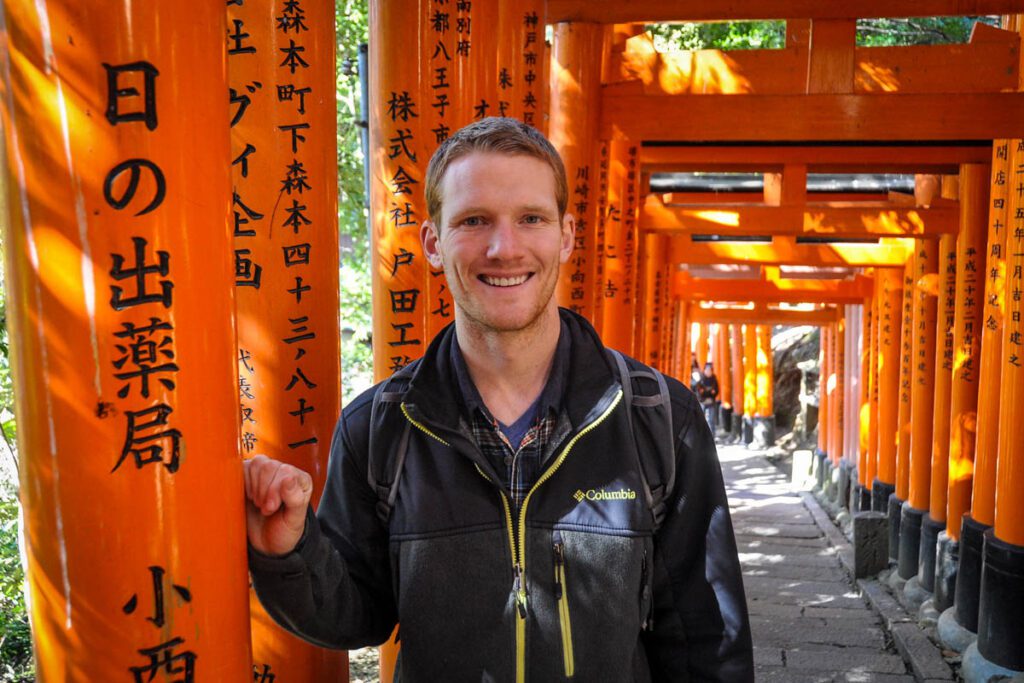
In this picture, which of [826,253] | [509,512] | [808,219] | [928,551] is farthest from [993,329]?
[826,253]

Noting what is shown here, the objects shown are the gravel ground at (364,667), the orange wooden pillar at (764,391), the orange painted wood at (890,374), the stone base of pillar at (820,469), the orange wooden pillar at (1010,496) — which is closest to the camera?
the orange wooden pillar at (1010,496)

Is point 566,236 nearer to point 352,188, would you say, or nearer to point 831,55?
point 831,55

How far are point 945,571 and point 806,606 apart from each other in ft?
5.31

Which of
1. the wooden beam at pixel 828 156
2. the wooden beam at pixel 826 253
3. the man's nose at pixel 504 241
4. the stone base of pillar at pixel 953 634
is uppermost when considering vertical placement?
the wooden beam at pixel 828 156

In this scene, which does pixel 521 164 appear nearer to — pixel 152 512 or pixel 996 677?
pixel 152 512

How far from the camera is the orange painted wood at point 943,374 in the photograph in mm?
7875

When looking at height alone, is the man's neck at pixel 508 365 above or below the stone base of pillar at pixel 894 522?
above

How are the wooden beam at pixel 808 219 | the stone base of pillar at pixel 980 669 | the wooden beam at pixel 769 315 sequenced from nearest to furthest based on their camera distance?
the stone base of pillar at pixel 980 669 → the wooden beam at pixel 808 219 → the wooden beam at pixel 769 315

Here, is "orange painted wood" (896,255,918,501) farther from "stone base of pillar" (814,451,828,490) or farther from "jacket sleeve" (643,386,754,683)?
"jacket sleeve" (643,386,754,683)

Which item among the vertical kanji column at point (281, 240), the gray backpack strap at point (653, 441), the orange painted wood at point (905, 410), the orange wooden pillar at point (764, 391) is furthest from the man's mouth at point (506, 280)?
the orange wooden pillar at point (764, 391)

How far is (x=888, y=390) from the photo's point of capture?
11039 mm

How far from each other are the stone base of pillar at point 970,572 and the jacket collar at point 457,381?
18.0 ft

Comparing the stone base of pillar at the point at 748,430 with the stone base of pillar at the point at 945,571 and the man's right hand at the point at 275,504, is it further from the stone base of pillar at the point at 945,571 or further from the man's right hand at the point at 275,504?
the man's right hand at the point at 275,504

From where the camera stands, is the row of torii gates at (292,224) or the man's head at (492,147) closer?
the row of torii gates at (292,224)
